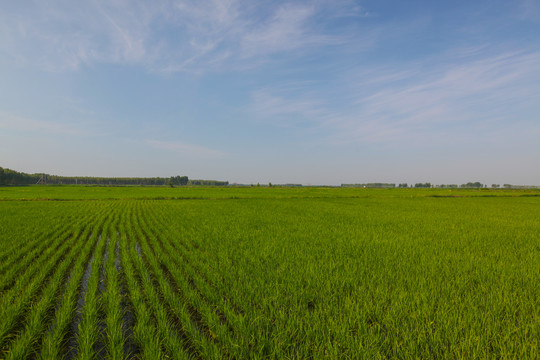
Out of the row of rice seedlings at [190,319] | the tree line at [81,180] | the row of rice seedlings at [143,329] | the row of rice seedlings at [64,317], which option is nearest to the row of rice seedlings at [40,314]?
the row of rice seedlings at [64,317]

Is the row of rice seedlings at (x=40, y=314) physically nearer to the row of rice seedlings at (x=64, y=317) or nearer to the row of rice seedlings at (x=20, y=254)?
the row of rice seedlings at (x=64, y=317)

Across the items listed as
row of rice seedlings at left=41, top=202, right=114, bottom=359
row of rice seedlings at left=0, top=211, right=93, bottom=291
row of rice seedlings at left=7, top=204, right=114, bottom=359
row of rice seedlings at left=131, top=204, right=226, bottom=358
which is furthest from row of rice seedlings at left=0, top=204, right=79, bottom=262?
row of rice seedlings at left=131, top=204, right=226, bottom=358

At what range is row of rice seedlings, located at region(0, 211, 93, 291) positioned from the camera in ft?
16.2

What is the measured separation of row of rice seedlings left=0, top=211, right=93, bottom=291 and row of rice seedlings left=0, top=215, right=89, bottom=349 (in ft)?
0.61

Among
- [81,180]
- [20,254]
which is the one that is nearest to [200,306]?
[20,254]

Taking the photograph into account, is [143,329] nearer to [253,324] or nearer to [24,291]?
[253,324]

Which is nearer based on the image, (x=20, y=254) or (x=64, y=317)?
(x=64, y=317)

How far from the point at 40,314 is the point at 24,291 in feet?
4.27

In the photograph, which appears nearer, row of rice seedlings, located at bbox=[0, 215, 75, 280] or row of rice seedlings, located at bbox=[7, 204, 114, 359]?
row of rice seedlings, located at bbox=[7, 204, 114, 359]

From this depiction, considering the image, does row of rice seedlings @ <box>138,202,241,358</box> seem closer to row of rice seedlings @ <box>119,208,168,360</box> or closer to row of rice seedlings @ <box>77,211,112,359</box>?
row of rice seedlings @ <box>119,208,168,360</box>

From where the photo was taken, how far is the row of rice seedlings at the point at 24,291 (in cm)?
328

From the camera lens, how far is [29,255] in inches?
253

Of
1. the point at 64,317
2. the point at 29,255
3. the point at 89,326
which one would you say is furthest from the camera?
the point at 29,255

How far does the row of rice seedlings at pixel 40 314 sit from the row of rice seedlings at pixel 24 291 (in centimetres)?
15
